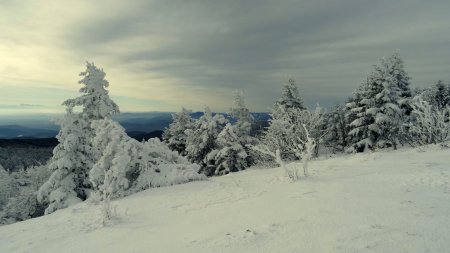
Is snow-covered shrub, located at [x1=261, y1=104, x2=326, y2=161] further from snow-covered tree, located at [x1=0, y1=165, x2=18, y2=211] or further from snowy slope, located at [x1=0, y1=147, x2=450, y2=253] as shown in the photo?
snow-covered tree, located at [x1=0, y1=165, x2=18, y2=211]

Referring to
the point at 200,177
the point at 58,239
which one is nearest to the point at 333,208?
the point at 58,239

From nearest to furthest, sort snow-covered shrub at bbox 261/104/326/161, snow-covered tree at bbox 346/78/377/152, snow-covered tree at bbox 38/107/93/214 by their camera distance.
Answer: snow-covered tree at bbox 38/107/93/214, snow-covered shrub at bbox 261/104/326/161, snow-covered tree at bbox 346/78/377/152

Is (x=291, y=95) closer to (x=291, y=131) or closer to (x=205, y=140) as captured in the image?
(x=205, y=140)

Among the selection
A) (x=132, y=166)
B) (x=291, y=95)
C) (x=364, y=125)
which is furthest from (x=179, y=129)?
(x=132, y=166)

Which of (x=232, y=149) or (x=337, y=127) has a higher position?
(x=337, y=127)

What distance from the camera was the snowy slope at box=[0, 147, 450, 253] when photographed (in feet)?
17.8

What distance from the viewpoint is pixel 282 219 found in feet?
22.3

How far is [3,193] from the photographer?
34906mm

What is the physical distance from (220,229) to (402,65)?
37.2 meters

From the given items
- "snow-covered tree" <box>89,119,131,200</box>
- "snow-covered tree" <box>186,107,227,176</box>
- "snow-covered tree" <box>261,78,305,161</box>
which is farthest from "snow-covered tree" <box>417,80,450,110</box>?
"snow-covered tree" <box>89,119,131,200</box>

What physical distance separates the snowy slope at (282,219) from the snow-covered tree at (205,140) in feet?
80.5

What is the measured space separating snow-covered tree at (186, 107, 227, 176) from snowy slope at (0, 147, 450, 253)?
80.5ft

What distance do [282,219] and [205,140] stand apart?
2968 centimetres

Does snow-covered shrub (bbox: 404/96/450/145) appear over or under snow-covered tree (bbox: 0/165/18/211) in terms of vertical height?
over
